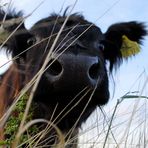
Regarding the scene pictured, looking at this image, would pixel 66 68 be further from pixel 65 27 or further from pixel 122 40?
pixel 122 40

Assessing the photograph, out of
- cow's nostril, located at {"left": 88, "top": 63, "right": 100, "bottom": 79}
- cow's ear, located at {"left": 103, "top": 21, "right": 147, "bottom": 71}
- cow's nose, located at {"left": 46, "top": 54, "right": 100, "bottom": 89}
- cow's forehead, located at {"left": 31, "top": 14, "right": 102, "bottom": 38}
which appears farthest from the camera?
cow's ear, located at {"left": 103, "top": 21, "right": 147, "bottom": 71}

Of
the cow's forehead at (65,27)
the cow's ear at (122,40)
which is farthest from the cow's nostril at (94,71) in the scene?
the cow's ear at (122,40)

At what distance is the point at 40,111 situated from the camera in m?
4.89

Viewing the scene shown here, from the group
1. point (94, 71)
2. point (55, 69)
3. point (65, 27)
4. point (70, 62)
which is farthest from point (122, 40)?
point (70, 62)

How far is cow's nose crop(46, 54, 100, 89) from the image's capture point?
4184 millimetres

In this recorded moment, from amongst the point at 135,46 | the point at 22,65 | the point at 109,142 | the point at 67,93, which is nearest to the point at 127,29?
the point at 135,46

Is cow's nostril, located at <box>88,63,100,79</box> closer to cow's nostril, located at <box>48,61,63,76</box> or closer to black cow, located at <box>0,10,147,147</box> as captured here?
black cow, located at <box>0,10,147,147</box>

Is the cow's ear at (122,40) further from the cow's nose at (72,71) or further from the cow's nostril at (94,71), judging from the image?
the cow's nose at (72,71)

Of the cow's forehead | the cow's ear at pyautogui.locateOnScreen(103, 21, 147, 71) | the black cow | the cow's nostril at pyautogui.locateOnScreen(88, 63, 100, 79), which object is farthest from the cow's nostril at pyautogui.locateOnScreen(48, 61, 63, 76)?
the cow's ear at pyautogui.locateOnScreen(103, 21, 147, 71)

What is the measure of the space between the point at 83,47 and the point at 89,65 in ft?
1.25

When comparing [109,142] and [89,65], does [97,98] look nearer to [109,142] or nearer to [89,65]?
[89,65]

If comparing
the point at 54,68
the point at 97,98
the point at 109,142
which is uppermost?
the point at 54,68

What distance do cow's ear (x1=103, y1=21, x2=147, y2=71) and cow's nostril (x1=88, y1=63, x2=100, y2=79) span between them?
61.6 inches

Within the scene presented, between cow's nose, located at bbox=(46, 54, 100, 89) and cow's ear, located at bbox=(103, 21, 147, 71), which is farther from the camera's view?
cow's ear, located at bbox=(103, 21, 147, 71)
